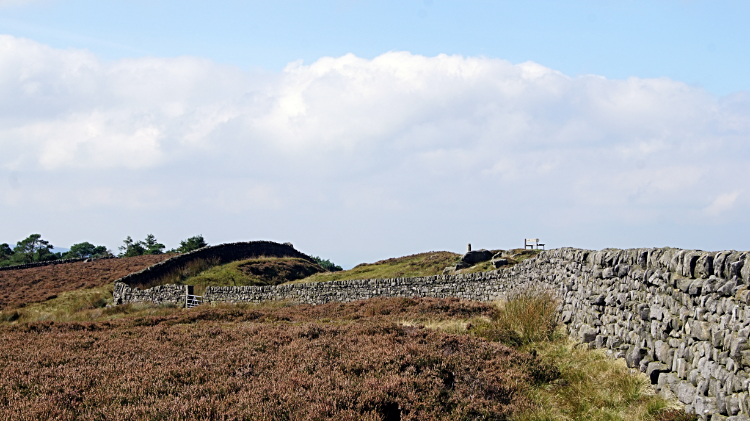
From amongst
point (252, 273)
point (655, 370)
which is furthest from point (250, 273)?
point (655, 370)

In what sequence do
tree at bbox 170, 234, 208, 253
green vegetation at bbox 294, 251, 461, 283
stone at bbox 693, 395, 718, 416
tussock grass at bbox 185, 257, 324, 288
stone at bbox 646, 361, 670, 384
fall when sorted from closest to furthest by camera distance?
1. stone at bbox 693, 395, 718, 416
2. stone at bbox 646, 361, 670, 384
3. green vegetation at bbox 294, 251, 461, 283
4. tussock grass at bbox 185, 257, 324, 288
5. tree at bbox 170, 234, 208, 253

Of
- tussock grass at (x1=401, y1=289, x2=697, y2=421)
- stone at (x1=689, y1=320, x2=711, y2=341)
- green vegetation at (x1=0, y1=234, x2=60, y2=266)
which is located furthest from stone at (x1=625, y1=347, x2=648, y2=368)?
green vegetation at (x1=0, y1=234, x2=60, y2=266)

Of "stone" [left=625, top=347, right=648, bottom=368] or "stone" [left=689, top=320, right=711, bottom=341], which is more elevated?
"stone" [left=689, top=320, right=711, bottom=341]

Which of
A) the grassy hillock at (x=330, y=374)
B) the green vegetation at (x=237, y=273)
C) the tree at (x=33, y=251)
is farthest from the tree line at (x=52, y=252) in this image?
the grassy hillock at (x=330, y=374)

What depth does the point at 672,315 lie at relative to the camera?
321 inches

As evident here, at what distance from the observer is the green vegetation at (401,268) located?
3572 cm

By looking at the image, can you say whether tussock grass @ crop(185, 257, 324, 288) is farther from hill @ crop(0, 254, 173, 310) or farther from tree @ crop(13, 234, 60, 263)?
tree @ crop(13, 234, 60, 263)

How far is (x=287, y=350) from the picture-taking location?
1115 centimetres

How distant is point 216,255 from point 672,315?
1635 inches

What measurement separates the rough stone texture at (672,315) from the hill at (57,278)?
3342 cm

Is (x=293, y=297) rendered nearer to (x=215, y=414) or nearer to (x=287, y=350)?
(x=287, y=350)

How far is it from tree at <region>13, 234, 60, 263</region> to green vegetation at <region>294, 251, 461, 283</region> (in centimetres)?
3809

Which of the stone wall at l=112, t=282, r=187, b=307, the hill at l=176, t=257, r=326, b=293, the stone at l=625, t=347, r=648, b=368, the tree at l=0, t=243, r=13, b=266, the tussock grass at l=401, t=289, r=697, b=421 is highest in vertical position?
the tree at l=0, t=243, r=13, b=266

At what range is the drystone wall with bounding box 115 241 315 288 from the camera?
3791 centimetres
